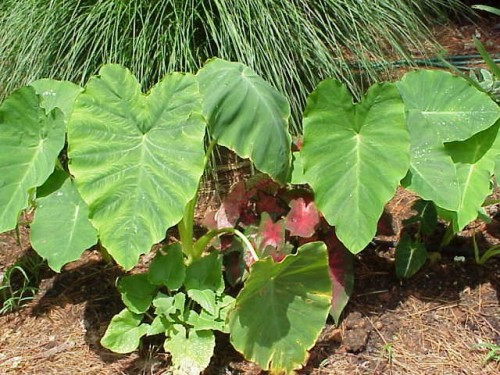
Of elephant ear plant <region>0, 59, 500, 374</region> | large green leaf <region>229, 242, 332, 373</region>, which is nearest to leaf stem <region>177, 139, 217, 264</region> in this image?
elephant ear plant <region>0, 59, 500, 374</region>

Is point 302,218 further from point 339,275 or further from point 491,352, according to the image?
point 491,352

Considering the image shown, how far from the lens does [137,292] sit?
2178 mm

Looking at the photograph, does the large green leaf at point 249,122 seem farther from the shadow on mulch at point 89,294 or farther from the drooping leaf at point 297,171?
the shadow on mulch at point 89,294

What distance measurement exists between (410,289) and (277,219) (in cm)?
48

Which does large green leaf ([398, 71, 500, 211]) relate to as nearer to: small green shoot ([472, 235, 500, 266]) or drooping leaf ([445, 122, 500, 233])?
drooping leaf ([445, 122, 500, 233])

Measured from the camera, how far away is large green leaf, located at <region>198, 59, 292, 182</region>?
2.09m

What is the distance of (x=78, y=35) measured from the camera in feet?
9.19

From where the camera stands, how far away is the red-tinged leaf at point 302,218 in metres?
2.20

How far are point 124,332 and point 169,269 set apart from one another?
0.21 metres

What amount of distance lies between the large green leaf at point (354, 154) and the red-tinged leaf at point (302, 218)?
0.13 meters

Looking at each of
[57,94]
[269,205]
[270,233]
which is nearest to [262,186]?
[269,205]

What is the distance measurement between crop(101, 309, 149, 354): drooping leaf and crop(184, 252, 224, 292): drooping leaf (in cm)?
17

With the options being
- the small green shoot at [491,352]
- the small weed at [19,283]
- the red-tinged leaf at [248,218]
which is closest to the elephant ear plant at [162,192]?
the red-tinged leaf at [248,218]

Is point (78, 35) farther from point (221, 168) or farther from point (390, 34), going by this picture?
point (390, 34)
